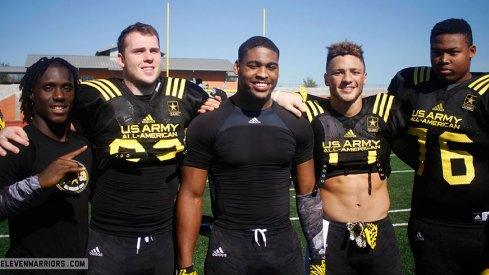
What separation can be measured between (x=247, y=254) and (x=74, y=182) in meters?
1.36

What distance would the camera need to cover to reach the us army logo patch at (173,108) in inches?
134

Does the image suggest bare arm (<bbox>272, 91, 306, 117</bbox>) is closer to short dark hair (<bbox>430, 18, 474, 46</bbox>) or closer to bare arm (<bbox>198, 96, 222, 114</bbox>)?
bare arm (<bbox>198, 96, 222, 114</bbox>)

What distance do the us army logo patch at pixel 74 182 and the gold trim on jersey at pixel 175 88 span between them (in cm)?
97

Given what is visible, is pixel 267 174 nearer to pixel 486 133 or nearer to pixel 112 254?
pixel 112 254

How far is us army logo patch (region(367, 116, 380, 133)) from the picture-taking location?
149 inches

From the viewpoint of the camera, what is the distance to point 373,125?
379 cm

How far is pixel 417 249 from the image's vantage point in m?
3.68

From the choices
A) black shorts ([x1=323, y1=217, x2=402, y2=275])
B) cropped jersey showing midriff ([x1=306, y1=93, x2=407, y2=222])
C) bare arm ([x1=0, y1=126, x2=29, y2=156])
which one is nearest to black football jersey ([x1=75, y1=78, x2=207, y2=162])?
bare arm ([x1=0, y1=126, x2=29, y2=156])

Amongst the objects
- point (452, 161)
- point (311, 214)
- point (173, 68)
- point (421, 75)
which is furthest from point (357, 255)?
point (173, 68)

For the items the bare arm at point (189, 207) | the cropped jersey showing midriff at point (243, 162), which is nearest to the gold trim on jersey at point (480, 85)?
the cropped jersey showing midriff at point (243, 162)

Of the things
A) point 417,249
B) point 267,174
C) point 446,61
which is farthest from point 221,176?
point 446,61

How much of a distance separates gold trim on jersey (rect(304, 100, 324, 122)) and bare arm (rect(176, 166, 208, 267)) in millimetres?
1216

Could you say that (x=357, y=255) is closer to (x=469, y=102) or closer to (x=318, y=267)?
(x=318, y=267)

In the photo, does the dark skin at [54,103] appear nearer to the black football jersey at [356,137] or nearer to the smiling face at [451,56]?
the black football jersey at [356,137]
